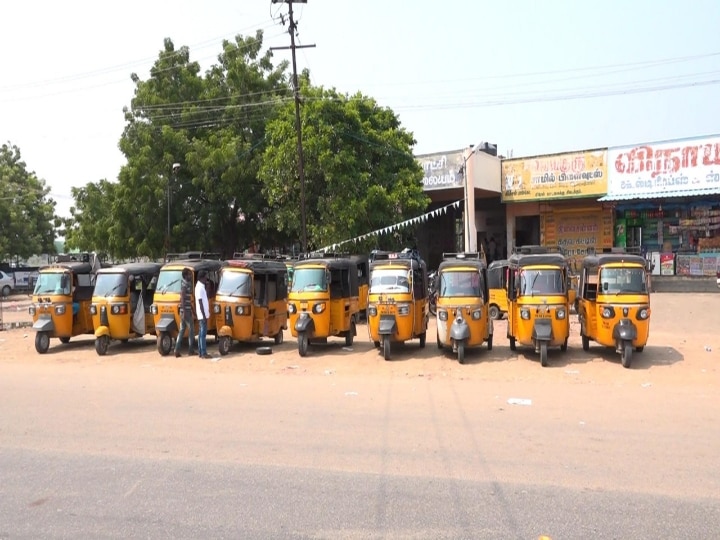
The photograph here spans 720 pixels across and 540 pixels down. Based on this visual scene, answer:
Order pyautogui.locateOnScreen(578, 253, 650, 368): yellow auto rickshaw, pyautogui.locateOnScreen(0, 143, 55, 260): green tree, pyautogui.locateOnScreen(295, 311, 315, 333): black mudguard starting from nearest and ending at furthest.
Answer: pyautogui.locateOnScreen(578, 253, 650, 368): yellow auto rickshaw → pyautogui.locateOnScreen(295, 311, 315, 333): black mudguard → pyautogui.locateOnScreen(0, 143, 55, 260): green tree

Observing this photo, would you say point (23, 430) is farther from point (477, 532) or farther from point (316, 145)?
point (316, 145)

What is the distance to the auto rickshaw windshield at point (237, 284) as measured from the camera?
14.7m

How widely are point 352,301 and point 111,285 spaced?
6.07m

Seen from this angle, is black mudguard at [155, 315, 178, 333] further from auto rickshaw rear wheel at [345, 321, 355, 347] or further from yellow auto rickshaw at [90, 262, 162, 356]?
auto rickshaw rear wheel at [345, 321, 355, 347]

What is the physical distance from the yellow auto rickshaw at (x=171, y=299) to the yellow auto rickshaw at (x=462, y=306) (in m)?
5.65

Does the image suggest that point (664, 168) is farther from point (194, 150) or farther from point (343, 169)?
point (194, 150)

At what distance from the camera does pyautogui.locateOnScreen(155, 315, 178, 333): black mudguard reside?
47.2 ft

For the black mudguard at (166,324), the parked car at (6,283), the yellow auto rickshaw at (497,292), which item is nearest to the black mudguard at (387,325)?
the black mudguard at (166,324)

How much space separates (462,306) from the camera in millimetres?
12836

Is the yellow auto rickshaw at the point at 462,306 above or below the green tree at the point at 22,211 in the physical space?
below

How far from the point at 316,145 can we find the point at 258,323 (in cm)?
991

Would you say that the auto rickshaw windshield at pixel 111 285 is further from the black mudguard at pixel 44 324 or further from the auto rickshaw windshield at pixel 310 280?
the auto rickshaw windshield at pixel 310 280

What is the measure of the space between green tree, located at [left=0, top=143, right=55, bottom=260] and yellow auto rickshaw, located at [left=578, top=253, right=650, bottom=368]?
41.7 meters

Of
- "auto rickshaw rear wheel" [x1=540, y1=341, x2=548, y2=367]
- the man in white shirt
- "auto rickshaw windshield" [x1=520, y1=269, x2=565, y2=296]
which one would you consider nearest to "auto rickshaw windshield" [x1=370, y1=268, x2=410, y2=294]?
"auto rickshaw windshield" [x1=520, y1=269, x2=565, y2=296]
